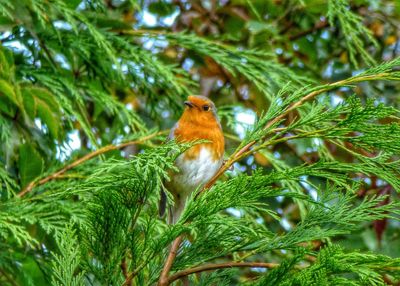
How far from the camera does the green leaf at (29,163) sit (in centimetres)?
233

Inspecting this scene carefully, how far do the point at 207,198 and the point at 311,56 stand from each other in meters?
2.41

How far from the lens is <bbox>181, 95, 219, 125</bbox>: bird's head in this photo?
2.69 m

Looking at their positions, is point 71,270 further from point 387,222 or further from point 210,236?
point 387,222

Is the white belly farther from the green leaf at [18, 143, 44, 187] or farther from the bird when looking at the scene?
the green leaf at [18, 143, 44, 187]

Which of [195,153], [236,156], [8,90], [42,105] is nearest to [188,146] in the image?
[236,156]

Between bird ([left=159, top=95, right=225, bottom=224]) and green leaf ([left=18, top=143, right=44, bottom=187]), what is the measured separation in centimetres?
43

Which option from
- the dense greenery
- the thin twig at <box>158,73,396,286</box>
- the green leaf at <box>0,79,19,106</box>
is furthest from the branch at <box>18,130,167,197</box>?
the thin twig at <box>158,73,396,286</box>

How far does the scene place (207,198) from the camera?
1516mm

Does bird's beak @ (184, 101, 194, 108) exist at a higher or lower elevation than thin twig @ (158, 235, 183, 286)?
higher

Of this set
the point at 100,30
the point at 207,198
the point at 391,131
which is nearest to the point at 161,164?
the point at 207,198

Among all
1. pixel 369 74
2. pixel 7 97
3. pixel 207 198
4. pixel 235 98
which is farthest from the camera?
pixel 235 98

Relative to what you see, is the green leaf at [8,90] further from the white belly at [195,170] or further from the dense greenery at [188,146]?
the white belly at [195,170]

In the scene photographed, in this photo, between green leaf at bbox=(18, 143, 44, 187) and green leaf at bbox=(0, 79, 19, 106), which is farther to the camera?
green leaf at bbox=(18, 143, 44, 187)

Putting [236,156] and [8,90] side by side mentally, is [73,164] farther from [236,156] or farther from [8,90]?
[236,156]
